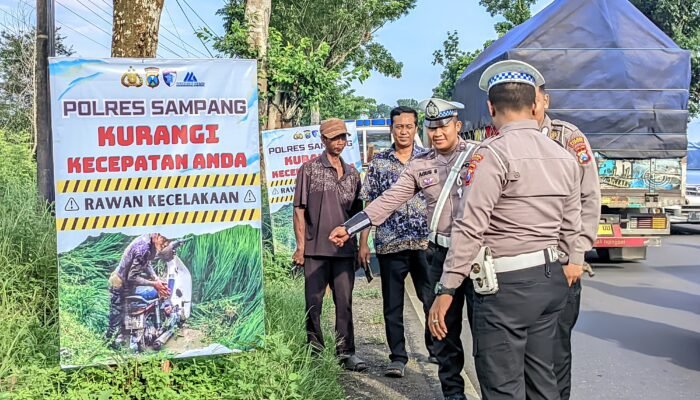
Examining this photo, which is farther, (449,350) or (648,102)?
(648,102)

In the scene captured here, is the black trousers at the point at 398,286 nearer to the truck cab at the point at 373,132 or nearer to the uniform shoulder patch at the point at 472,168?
the uniform shoulder patch at the point at 472,168

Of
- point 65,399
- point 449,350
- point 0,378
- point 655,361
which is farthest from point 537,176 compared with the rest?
point 655,361

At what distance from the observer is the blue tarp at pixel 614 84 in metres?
10.2

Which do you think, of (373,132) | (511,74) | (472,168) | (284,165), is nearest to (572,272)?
(472,168)

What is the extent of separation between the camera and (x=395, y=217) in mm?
5316

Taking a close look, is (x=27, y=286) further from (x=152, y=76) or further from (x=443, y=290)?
(x=443, y=290)

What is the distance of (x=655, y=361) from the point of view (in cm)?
602

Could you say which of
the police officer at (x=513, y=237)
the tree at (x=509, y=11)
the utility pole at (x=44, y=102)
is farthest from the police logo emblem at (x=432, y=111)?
the tree at (x=509, y=11)

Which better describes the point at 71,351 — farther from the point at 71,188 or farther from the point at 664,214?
the point at 664,214

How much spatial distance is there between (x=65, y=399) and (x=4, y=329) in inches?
29.6

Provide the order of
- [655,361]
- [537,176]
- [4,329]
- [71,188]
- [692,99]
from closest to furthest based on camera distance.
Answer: [537,176], [71,188], [4,329], [655,361], [692,99]

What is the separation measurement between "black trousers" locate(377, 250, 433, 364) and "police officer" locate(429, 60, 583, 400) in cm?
202

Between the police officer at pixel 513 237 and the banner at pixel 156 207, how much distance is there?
133 centimetres

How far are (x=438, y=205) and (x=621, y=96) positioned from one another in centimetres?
707
